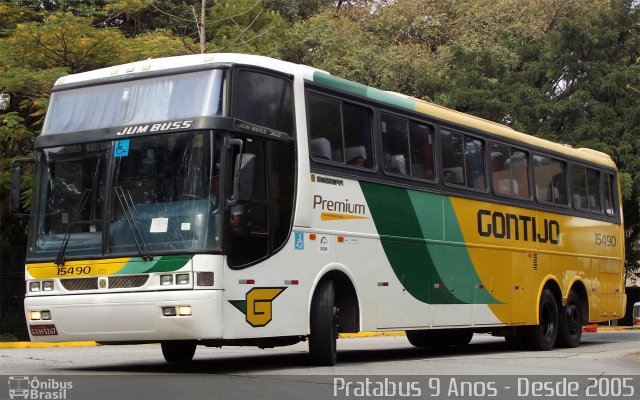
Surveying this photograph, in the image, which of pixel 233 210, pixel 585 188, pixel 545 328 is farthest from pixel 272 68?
pixel 585 188

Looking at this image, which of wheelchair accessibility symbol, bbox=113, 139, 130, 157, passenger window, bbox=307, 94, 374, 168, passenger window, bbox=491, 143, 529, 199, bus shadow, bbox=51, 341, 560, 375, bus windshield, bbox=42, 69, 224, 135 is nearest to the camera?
bus windshield, bbox=42, 69, 224, 135

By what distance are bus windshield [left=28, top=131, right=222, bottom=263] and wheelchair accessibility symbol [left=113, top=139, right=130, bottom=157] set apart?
0.04ft

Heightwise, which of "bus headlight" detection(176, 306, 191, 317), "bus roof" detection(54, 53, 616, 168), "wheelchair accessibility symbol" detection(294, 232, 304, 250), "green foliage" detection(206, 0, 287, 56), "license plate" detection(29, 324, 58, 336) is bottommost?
"license plate" detection(29, 324, 58, 336)

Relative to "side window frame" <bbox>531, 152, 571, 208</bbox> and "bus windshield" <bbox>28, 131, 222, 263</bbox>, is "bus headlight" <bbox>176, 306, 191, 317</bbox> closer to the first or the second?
"bus windshield" <bbox>28, 131, 222, 263</bbox>

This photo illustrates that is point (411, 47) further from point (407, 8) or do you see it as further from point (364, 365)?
point (364, 365)

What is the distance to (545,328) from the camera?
740 inches

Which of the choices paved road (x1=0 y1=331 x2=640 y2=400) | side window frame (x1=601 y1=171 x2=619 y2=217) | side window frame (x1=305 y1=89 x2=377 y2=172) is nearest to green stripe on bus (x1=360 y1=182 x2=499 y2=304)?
side window frame (x1=305 y1=89 x2=377 y2=172)

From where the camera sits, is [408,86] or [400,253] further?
[408,86]

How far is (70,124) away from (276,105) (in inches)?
97.7

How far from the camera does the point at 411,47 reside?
3781cm

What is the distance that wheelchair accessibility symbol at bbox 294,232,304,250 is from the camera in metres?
12.3

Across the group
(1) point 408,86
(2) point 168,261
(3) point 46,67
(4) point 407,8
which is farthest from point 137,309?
(4) point 407,8

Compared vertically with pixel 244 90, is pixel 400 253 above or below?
below

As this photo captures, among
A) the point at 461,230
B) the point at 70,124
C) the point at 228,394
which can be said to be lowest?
the point at 228,394
